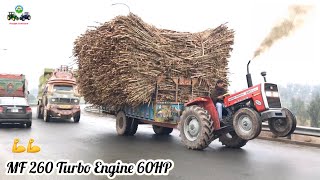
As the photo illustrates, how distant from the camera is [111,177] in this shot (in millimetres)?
6578

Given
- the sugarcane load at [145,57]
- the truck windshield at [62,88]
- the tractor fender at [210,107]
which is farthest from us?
the truck windshield at [62,88]

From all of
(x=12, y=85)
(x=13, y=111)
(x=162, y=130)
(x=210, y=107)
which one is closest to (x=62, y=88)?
(x=13, y=111)

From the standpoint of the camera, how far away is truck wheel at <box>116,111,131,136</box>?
1332 centimetres

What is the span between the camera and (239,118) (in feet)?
29.4

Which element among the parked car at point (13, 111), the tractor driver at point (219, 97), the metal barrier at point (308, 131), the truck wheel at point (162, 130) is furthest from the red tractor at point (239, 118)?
the parked car at point (13, 111)

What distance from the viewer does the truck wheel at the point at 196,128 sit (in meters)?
9.41

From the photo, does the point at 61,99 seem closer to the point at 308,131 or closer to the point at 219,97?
the point at 219,97

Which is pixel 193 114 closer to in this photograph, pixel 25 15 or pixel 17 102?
pixel 17 102

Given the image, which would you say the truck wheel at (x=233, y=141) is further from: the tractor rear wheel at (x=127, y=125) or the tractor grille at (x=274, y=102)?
the tractor rear wheel at (x=127, y=125)

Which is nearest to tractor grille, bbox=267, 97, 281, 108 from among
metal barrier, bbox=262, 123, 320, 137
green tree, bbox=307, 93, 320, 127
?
metal barrier, bbox=262, 123, 320, 137

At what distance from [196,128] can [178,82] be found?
215 centimetres

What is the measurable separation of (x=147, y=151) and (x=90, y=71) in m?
4.98

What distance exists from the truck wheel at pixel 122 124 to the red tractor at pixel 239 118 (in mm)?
3576

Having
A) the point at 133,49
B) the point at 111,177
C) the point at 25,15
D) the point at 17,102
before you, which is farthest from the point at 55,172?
the point at 25,15
